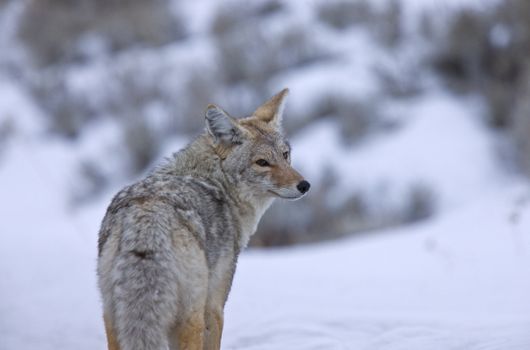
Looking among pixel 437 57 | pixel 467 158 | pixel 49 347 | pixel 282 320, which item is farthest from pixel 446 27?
pixel 49 347

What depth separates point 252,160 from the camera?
14.6ft

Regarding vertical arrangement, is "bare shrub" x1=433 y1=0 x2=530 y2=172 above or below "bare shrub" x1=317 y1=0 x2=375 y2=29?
below

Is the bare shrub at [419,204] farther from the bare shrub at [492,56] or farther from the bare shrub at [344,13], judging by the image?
the bare shrub at [344,13]

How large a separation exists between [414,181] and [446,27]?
13.4ft

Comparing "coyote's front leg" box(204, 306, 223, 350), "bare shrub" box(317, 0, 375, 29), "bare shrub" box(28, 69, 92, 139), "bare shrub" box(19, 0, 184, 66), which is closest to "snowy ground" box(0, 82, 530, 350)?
"coyote's front leg" box(204, 306, 223, 350)

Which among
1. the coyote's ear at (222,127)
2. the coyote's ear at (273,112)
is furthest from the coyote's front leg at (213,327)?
the coyote's ear at (273,112)

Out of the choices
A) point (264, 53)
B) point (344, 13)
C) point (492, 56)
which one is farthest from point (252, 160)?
point (344, 13)

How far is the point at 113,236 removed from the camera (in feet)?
11.1

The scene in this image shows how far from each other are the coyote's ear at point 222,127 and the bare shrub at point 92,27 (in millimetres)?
Result: 13598

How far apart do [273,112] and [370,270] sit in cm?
331

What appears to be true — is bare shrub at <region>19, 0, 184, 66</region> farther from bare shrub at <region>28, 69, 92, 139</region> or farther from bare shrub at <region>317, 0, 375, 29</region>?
bare shrub at <region>317, 0, 375, 29</region>

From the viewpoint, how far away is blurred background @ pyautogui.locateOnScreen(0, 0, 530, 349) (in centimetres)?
1166

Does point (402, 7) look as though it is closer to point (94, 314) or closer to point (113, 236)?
point (94, 314)

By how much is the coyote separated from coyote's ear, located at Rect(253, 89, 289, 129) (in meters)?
0.26
